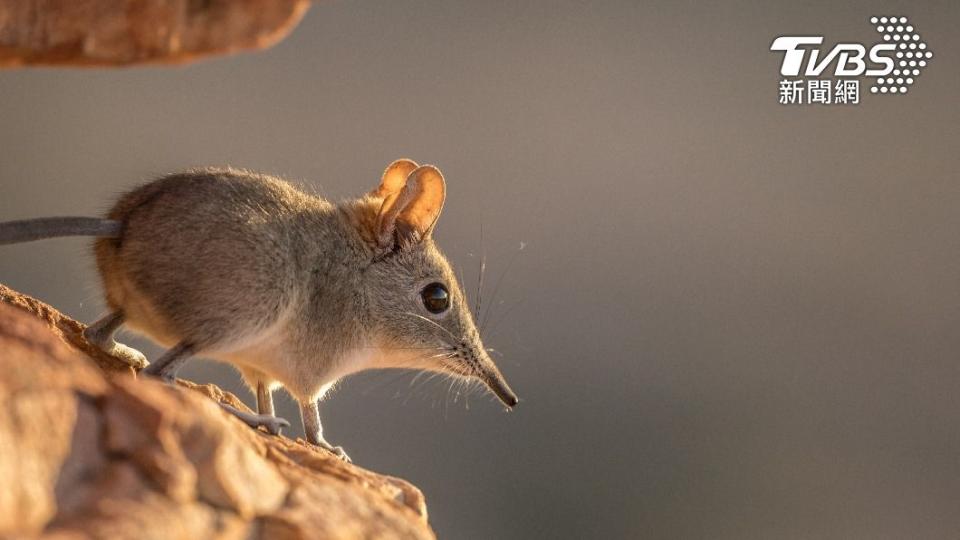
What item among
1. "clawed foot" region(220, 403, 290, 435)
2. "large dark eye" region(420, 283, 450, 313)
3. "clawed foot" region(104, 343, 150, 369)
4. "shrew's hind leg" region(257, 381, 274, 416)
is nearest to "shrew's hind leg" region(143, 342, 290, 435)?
"clawed foot" region(220, 403, 290, 435)

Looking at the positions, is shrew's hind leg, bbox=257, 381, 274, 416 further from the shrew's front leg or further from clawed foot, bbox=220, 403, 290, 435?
clawed foot, bbox=220, 403, 290, 435

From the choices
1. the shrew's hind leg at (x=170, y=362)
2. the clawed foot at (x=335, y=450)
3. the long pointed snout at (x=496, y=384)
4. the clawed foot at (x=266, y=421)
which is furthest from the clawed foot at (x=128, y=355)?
the long pointed snout at (x=496, y=384)

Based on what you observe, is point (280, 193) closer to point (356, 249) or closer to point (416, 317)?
point (356, 249)

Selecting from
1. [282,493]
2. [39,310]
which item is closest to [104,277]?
[39,310]

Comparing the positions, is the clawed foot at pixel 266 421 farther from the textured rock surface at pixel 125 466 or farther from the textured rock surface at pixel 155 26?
the textured rock surface at pixel 155 26

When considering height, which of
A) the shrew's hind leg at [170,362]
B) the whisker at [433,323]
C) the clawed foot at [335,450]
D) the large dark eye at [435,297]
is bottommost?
the clawed foot at [335,450]

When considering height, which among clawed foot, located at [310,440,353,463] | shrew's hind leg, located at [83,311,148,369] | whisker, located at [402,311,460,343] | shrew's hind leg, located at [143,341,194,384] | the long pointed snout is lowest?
clawed foot, located at [310,440,353,463]
